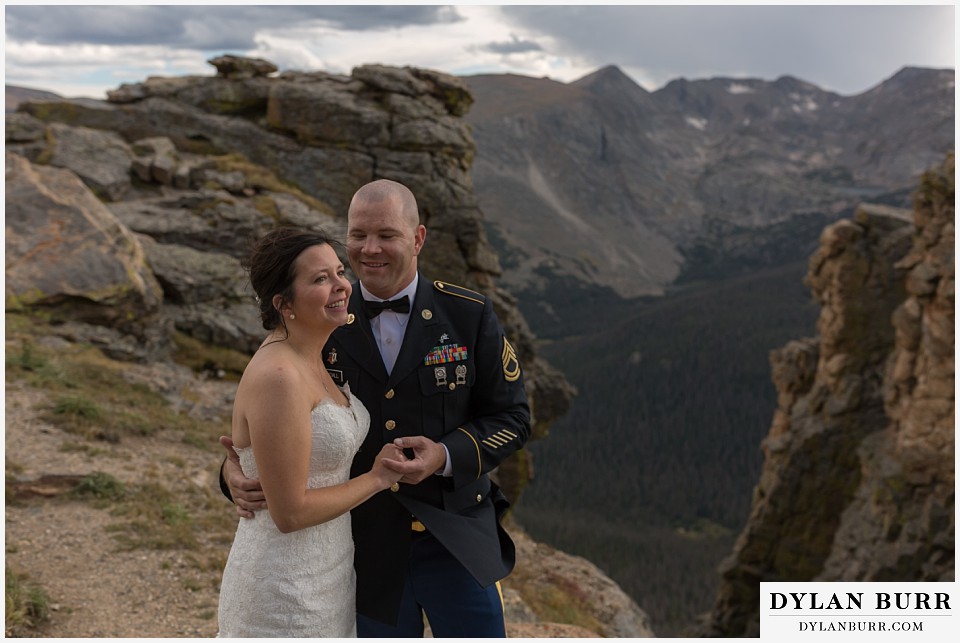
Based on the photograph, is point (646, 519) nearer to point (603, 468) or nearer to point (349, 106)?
point (603, 468)

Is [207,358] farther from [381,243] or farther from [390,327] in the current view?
[381,243]

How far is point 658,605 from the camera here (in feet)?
336

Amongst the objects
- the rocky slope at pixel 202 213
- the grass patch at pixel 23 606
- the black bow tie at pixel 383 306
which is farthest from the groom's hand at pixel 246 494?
the rocky slope at pixel 202 213

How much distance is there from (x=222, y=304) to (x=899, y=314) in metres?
35.6

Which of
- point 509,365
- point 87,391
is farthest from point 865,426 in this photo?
point 509,365

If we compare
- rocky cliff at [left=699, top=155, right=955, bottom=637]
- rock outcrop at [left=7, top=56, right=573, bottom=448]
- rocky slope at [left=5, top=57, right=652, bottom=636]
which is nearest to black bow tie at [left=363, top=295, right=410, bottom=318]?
rocky slope at [left=5, top=57, right=652, bottom=636]

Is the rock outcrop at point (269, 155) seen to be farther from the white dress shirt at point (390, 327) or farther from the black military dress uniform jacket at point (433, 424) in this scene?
the black military dress uniform jacket at point (433, 424)

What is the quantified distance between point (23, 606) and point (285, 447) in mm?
6774

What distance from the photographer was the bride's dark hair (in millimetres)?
4332

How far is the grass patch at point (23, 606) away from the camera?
337 inches

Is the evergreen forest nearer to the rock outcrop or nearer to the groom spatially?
the rock outcrop

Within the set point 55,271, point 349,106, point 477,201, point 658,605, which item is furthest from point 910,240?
point 658,605

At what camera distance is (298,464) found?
411 centimetres

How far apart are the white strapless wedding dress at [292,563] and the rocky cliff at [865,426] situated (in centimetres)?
4068
